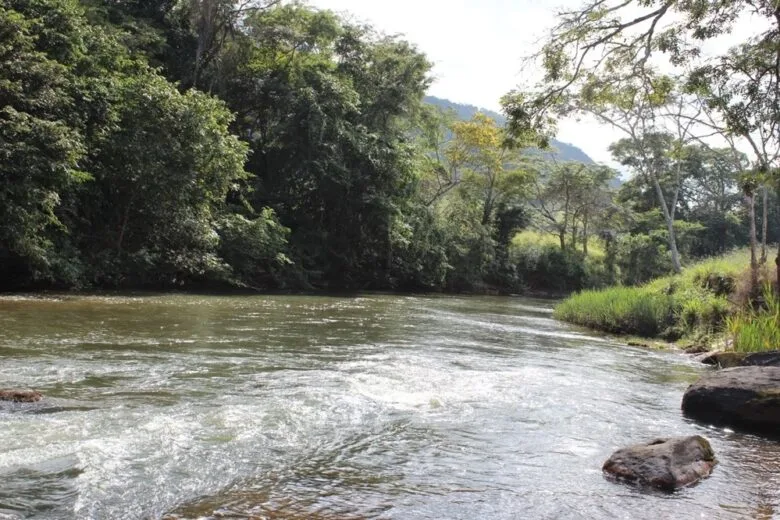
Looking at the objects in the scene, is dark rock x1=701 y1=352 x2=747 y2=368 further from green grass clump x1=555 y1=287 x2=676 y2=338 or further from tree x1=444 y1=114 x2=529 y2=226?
tree x1=444 y1=114 x2=529 y2=226

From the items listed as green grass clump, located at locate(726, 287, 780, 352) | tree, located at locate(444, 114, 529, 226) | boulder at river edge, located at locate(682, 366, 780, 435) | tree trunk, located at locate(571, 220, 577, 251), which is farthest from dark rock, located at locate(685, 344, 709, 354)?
tree trunk, located at locate(571, 220, 577, 251)

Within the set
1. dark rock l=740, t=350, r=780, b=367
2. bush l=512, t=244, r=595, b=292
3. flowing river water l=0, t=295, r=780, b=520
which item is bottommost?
flowing river water l=0, t=295, r=780, b=520

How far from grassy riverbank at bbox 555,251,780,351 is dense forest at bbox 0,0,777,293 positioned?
1.68 metres

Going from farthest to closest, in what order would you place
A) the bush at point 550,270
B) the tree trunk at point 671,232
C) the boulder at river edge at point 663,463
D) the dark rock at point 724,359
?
the bush at point 550,270
the tree trunk at point 671,232
the dark rock at point 724,359
the boulder at river edge at point 663,463

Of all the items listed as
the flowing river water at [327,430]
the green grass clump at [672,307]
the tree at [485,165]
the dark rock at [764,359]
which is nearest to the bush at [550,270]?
the tree at [485,165]

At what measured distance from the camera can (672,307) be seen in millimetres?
17453

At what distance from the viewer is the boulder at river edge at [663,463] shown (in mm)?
4832

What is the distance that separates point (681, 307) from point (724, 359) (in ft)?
21.5

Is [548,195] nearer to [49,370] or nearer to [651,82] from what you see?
[651,82]

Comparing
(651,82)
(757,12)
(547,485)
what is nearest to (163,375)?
(547,485)

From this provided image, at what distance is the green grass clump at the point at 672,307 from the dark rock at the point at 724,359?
355cm

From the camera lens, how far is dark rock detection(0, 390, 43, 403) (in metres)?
5.81

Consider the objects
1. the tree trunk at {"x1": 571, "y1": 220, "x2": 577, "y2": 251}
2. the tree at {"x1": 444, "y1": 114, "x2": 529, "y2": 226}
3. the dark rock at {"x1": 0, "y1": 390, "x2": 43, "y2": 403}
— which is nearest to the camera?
the dark rock at {"x1": 0, "y1": 390, "x2": 43, "y2": 403}

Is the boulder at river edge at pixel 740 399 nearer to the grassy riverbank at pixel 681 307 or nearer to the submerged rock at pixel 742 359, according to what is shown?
the submerged rock at pixel 742 359
